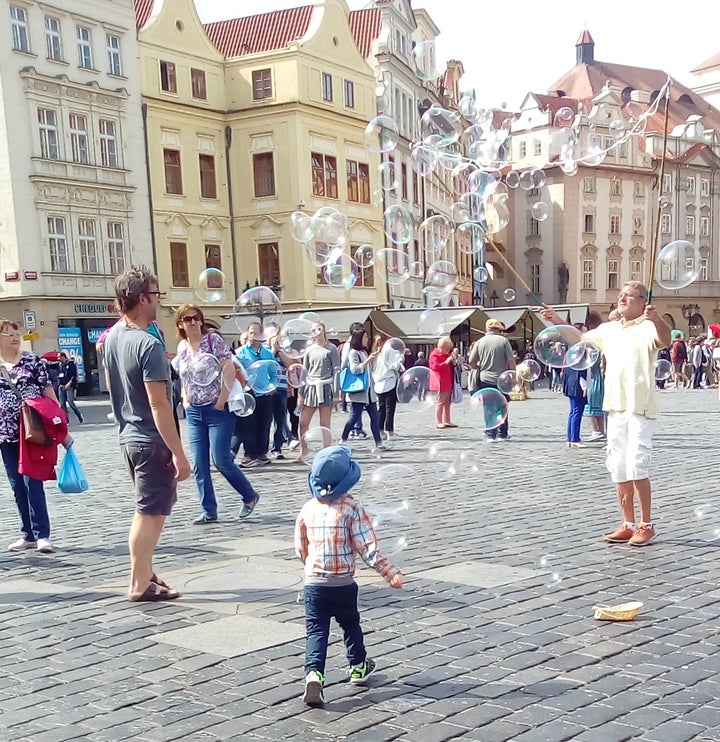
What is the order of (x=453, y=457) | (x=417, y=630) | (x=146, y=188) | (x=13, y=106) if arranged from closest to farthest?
(x=417, y=630)
(x=453, y=457)
(x=13, y=106)
(x=146, y=188)

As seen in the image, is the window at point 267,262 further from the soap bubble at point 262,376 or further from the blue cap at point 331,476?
the blue cap at point 331,476

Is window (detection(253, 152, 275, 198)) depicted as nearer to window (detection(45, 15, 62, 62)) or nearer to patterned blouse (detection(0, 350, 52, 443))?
window (detection(45, 15, 62, 62))

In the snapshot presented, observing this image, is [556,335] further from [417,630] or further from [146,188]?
[146,188]

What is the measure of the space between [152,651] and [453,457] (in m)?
7.12

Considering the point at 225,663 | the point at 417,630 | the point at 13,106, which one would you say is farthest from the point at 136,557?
the point at 13,106

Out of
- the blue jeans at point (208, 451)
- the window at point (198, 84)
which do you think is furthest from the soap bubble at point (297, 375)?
the window at point (198, 84)

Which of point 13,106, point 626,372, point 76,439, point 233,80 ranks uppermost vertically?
point 233,80

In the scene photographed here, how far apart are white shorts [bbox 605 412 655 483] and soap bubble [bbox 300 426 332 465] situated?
2.09 m

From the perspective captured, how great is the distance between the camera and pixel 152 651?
13.1 feet

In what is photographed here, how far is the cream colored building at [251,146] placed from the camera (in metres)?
32.1

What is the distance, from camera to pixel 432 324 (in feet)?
94.3

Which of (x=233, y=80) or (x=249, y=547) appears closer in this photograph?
(x=249, y=547)

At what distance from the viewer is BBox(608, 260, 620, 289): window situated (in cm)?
6138

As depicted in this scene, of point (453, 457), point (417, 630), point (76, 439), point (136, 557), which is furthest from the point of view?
point (76, 439)
